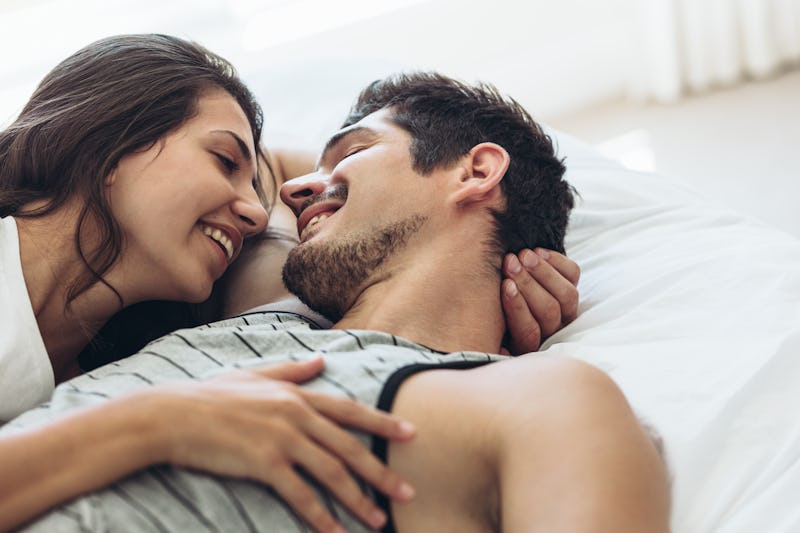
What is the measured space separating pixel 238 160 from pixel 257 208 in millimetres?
92

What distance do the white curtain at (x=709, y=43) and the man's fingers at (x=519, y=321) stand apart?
2.38 meters

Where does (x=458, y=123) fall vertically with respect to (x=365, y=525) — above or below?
above

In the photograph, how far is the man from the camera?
95 centimetres

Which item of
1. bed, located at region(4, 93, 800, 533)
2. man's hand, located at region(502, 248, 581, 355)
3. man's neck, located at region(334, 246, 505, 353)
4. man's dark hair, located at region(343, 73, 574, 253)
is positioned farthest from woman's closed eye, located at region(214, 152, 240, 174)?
bed, located at region(4, 93, 800, 533)

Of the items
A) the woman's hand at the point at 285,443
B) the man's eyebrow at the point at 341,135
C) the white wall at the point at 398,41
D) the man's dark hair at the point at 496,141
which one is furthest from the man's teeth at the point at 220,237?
the white wall at the point at 398,41

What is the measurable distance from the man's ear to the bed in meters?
0.26

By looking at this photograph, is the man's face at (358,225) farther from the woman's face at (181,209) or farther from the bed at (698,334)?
the bed at (698,334)

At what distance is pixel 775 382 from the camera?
3.85 feet

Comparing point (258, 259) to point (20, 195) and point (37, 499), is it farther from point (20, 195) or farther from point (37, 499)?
point (37, 499)

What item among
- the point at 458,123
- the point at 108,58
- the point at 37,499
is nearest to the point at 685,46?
the point at 458,123

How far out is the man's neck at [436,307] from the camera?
1.32 metres

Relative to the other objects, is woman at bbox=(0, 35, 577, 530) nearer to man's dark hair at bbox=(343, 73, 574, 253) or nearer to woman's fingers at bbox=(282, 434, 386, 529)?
man's dark hair at bbox=(343, 73, 574, 253)

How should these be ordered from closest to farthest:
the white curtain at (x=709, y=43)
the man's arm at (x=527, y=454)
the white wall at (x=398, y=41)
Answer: the man's arm at (x=527, y=454), the white wall at (x=398, y=41), the white curtain at (x=709, y=43)

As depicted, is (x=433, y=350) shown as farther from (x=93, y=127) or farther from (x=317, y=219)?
(x=93, y=127)
